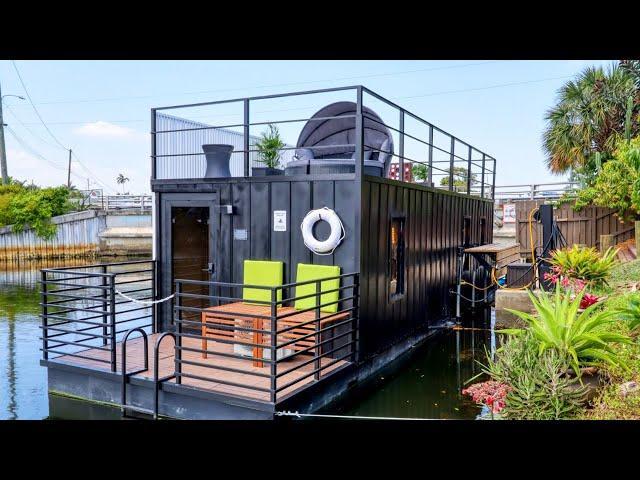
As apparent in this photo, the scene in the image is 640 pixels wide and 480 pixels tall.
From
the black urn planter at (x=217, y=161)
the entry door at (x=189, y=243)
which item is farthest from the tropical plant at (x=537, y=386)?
the black urn planter at (x=217, y=161)

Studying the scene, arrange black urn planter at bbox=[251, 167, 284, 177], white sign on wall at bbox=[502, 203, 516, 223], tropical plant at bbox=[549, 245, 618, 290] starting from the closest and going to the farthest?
1. black urn planter at bbox=[251, 167, 284, 177]
2. tropical plant at bbox=[549, 245, 618, 290]
3. white sign on wall at bbox=[502, 203, 516, 223]

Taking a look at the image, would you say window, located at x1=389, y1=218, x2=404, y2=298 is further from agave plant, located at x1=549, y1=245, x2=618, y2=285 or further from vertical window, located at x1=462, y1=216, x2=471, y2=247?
vertical window, located at x1=462, y1=216, x2=471, y2=247

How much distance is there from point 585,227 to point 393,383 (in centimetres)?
1359

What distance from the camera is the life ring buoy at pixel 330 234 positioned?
6551 millimetres

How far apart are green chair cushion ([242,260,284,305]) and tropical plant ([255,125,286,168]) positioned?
2242 millimetres

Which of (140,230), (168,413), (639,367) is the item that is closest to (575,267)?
(639,367)

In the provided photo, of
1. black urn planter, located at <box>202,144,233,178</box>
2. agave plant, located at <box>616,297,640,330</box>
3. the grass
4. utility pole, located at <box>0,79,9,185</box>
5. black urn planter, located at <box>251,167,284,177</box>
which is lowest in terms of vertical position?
the grass

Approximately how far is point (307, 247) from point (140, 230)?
80.1ft

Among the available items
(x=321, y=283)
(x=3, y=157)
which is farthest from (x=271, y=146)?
(x=3, y=157)

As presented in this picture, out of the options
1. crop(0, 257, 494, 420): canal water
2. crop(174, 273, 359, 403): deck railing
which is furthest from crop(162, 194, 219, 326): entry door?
crop(0, 257, 494, 420): canal water

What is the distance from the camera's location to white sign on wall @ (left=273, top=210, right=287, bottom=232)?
23.1 ft

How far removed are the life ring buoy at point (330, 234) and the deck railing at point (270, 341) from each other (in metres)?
→ 0.44
